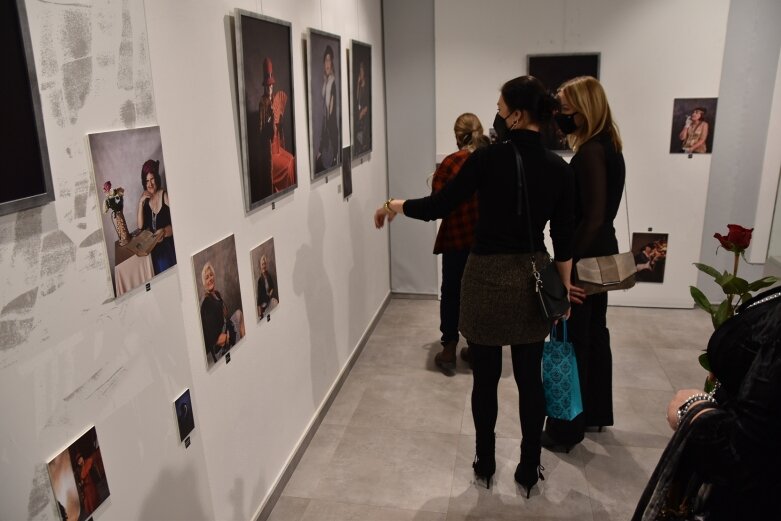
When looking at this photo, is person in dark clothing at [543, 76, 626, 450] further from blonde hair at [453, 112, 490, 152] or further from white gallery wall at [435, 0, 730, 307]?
white gallery wall at [435, 0, 730, 307]

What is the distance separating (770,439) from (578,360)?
197cm

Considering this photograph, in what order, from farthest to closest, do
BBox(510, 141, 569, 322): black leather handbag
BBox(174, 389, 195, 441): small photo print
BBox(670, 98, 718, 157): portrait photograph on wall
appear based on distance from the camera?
1. BBox(670, 98, 718, 157): portrait photograph on wall
2. BBox(510, 141, 569, 322): black leather handbag
3. BBox(174, 389, 195, 441): small photo print

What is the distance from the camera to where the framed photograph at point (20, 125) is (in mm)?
1251

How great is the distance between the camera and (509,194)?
2.40 metres

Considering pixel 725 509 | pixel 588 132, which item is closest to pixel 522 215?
pixel 588 132

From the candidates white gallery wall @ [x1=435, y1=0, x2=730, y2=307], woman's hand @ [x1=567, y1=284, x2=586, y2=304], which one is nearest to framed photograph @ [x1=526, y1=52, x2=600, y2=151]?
white gallery wall @ [x1=435, y1=0, x2=730, y2=307]

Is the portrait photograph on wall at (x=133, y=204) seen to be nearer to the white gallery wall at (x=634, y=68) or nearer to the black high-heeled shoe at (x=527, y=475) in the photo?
the black high-heeled shoe at (x=527, y=475)

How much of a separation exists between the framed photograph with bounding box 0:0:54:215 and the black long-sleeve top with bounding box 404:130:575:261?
152 cm

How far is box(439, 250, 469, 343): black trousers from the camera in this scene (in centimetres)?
395

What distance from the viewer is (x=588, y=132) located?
109 inches

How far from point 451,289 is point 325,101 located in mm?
1497

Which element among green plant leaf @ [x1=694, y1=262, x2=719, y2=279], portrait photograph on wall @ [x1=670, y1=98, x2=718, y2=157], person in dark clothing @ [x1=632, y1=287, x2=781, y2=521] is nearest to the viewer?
person in dark clothing @ [x1=632, y1=287, x2=781, y2=521]

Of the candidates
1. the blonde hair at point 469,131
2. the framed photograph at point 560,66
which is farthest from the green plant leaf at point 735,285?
the framed photograph at point 560,66

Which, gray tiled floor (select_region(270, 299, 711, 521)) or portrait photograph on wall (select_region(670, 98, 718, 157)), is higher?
portrait photograph on wall (select_region(670, 98, 718, 157))
